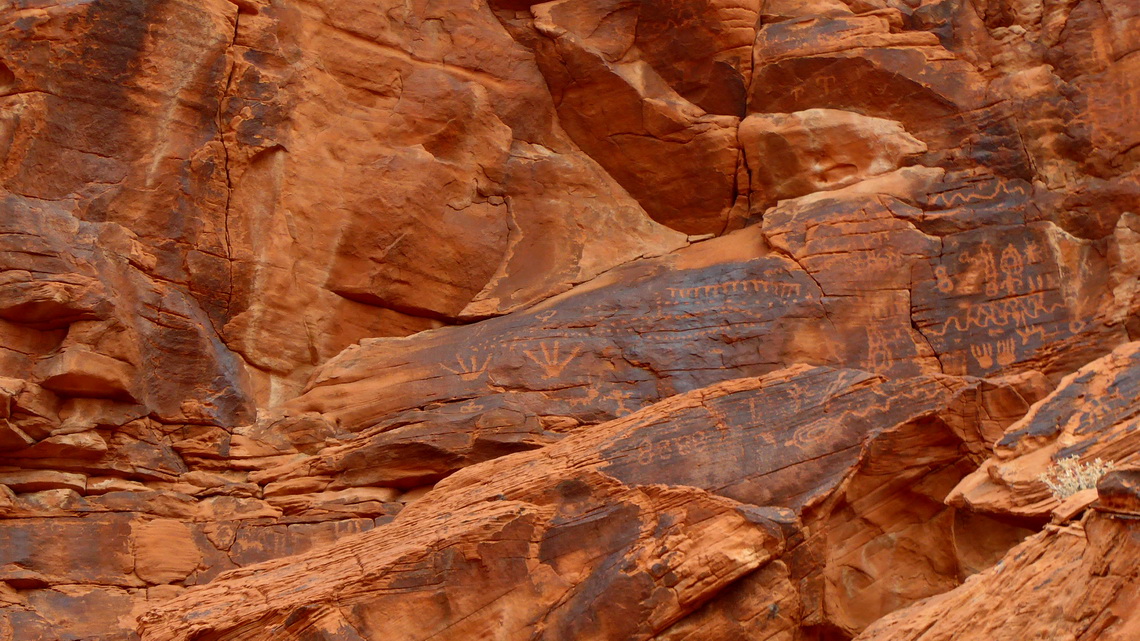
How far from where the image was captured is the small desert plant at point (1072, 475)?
24.4 ft

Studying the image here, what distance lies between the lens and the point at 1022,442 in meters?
8.20

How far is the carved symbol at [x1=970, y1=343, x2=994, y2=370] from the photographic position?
10609 mm

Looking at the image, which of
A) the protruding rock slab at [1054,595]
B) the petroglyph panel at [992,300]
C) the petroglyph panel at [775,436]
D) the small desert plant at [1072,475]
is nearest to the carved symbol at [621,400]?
the petroglyph panel at [775,436]

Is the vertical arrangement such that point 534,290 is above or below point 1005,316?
above

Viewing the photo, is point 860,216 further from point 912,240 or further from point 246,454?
point 246,454

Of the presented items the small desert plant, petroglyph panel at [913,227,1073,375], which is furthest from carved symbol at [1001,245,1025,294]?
the small desert plant

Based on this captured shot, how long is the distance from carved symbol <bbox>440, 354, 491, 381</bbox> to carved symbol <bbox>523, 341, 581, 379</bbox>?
386 mm

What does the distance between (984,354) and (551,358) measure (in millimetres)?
3812

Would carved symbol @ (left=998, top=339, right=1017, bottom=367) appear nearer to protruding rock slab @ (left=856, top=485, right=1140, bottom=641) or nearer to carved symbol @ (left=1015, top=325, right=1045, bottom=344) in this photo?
carved symbol @ (left=1015, top=325, right=1045, bottom=344)

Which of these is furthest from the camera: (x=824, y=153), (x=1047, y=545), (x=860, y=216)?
(x=824, y=153)

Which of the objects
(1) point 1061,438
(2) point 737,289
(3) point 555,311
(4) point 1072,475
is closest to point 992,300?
(2) point 737,289

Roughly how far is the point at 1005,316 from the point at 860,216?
1587 millimetres

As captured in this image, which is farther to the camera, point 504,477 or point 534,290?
point 534,290

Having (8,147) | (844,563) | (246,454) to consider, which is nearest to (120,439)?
(246,454)
